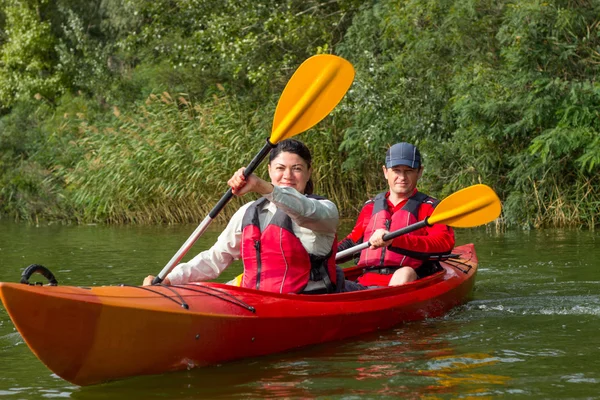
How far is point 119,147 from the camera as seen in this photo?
13.8 meters

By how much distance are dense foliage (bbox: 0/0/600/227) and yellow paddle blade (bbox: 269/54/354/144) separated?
530 cm

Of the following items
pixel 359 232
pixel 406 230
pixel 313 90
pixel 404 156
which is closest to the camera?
pixel 313 90

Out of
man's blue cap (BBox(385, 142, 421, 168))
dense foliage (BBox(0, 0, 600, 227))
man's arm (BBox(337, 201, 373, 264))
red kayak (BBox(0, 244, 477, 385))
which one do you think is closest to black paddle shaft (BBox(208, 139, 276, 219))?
red kayak (BBox(0, 244, 477, 385))

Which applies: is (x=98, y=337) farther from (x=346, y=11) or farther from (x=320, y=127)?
(x=346, y=11)

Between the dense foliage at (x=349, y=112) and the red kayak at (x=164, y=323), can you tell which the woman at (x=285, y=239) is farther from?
the dense foliage at (x=349, y=112)

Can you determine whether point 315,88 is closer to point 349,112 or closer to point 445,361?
point 445,361

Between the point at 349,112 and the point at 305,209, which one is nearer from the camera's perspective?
the point at 305,209

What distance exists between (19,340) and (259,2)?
10.4 m

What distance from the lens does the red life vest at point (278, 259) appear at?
182 inches

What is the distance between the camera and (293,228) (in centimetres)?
465

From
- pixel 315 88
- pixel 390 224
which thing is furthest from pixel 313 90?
pixel 390 224

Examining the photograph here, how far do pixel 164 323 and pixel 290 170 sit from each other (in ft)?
3.17

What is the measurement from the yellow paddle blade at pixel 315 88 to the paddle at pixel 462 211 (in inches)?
33.6

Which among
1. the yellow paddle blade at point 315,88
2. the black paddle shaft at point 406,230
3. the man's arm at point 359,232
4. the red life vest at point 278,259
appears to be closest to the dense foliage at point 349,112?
the man's arm at point 359,232
